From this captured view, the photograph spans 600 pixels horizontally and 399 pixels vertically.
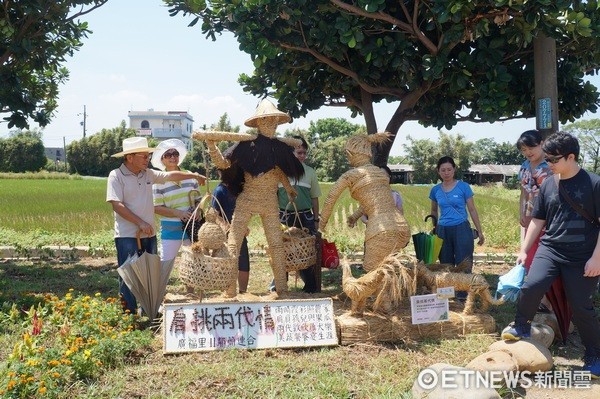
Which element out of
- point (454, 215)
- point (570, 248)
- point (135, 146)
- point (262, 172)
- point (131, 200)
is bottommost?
point (570, 248)

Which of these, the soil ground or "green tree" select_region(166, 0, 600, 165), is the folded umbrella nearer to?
the soil ground

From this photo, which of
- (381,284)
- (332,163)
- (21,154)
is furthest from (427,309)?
(21,154)

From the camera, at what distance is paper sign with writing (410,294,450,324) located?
12.8 ft

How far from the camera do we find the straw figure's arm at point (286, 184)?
4.59 metres

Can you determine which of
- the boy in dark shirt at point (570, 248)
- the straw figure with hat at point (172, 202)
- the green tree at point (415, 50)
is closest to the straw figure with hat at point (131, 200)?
the straw figure with hat at point (172, 202)

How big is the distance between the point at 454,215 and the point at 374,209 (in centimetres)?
Result: 106

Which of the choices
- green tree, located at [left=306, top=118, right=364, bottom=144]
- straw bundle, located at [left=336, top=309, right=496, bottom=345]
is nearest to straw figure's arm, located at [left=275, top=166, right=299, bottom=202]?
straw bundle, located at [left=336, top=309, right=496, bottom=345]

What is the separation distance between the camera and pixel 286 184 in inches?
186

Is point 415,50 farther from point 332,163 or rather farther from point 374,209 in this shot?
point 332,163

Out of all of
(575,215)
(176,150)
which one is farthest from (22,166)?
(575,215)

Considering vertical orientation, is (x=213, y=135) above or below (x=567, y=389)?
above

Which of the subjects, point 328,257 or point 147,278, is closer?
point 147,278

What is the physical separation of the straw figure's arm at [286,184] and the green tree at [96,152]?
140ft

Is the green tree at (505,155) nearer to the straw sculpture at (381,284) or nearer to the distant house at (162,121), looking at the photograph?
the distant house at (162,121)
